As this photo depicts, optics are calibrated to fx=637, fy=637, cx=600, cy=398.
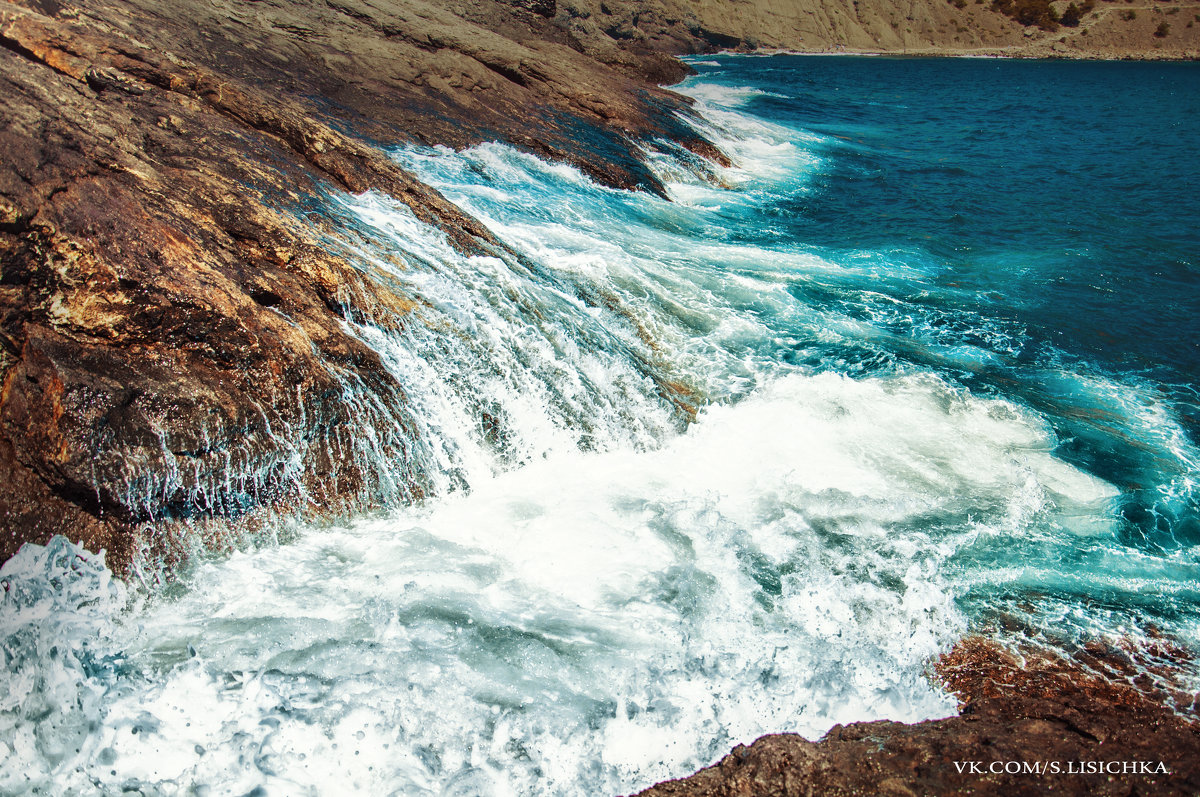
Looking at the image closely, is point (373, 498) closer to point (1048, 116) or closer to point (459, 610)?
point (459, 610)

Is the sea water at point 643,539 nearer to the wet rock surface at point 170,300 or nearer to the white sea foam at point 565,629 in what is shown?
the white sea foam at point 565,629

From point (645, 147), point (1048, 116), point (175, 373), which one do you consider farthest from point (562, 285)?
point (1048, 116)

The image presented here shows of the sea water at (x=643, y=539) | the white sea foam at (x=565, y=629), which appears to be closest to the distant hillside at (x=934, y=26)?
the sea water at (x=643, y=539)

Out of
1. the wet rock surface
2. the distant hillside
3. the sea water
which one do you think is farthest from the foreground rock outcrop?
the distant hillside

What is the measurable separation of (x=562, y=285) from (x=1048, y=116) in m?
30.8

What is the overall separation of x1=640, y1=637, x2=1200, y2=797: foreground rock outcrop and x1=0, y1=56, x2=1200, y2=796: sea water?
0.39 metres

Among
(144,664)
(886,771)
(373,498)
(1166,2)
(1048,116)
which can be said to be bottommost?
(144,664)

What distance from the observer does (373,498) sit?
554 centimetres

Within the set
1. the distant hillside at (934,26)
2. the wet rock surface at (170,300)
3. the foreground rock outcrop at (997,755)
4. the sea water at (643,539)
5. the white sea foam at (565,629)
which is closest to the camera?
the foreground rock outcrop at (997,755)

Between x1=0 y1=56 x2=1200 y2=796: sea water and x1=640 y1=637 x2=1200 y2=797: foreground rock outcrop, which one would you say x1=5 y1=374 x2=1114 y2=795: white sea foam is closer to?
x1=0 y1=56 x2=1200 y2=796: sea water

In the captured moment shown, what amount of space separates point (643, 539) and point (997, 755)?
2.92m

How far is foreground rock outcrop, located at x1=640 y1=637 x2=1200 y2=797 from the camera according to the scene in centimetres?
314

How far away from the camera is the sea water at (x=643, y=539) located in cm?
384

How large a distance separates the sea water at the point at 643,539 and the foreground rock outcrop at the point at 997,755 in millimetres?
390
